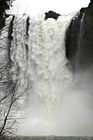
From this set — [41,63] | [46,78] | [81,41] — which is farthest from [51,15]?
[46,78]

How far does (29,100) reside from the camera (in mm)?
23391

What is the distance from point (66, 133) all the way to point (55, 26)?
8.42m

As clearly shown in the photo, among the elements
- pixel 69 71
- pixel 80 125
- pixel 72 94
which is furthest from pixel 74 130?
pixel 69 71

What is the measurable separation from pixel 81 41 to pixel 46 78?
12.0 feet

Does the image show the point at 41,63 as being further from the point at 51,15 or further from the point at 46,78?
the point at 51,15

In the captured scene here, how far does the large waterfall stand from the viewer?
21.6 m

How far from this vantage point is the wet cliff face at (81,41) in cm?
2153

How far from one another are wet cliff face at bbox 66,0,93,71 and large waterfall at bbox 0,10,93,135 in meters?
0.59

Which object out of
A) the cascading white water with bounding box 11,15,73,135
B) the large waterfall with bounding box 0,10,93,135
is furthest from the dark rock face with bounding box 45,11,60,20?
the cascading white water with bounding box 11,15,73,135

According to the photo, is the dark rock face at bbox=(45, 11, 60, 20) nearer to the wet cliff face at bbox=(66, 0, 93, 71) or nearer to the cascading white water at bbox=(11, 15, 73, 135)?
the cascading white water at bbox=(11, 15, 73, 135)

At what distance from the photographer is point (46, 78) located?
74.9ft

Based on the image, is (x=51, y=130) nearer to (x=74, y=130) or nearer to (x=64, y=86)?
(x=74, y=130)

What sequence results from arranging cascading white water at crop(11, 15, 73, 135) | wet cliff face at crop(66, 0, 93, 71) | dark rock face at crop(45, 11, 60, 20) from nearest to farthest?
wet cliff face at crop(66, 0, 93, 71) → cascading white water at crop(11, 15, 73, 135) → dark rock face at crop(45, 11, 60, 20)

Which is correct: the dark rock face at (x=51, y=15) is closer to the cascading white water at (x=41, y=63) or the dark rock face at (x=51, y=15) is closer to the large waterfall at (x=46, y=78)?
the large waterfall at (x=46, y=78)
